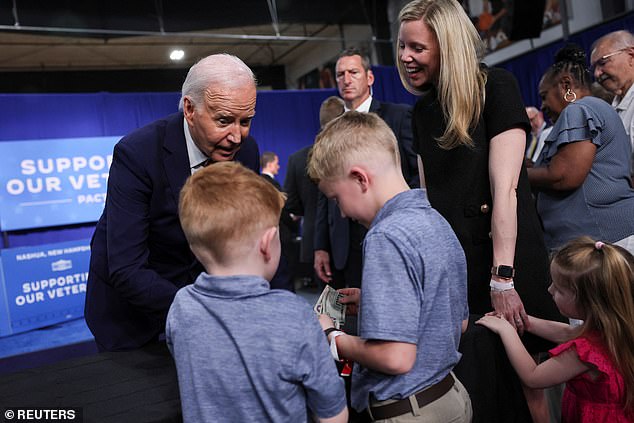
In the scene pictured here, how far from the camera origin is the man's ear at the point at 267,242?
1.12m

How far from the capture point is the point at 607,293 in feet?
5.08

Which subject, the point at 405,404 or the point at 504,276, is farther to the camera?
the point at 504,276

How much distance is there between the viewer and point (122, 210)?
1.56 meters

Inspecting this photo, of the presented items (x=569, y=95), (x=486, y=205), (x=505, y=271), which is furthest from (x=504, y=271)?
(x=569, y=95)

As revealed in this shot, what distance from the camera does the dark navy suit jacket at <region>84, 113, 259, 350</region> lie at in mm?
1518

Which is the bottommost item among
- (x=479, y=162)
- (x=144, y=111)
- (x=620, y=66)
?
(x=479, y=162)

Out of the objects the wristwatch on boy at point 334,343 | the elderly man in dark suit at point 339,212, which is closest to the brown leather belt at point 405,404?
the wristwatch on boy at point 334,343

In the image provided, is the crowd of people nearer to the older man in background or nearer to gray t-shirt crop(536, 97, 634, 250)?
gray t-shirt crop(536, 97, 634, 250)

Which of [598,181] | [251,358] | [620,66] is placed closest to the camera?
[251,358]

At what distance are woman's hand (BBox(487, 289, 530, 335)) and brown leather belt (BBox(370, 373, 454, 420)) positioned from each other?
44cm

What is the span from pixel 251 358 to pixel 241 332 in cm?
5

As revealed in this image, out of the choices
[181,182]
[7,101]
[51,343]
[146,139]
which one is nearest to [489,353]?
[181,182]

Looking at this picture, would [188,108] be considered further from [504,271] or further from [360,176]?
[504,271]

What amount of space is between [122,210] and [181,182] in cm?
18
